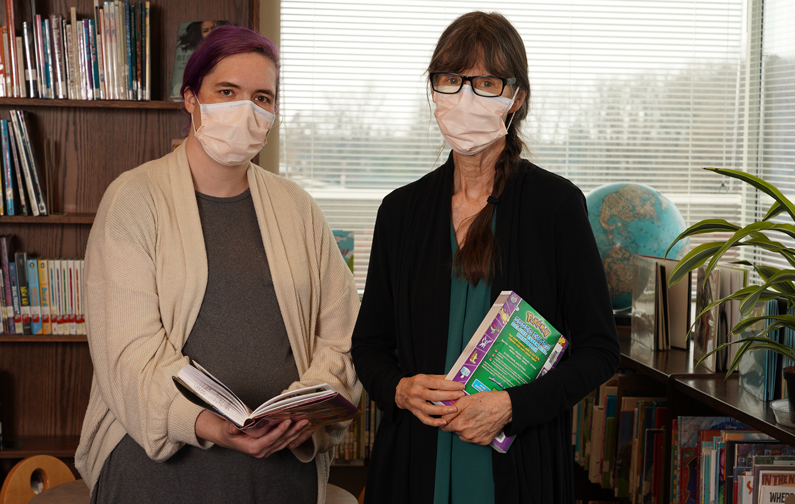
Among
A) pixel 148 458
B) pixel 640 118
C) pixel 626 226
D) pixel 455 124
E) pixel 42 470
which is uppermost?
pixel 640 118

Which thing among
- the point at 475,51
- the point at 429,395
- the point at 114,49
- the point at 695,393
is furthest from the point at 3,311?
the point at 695,393

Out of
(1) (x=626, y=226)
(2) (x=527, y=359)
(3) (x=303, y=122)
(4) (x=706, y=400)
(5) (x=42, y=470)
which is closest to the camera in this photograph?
(2) (x=527, y=359)

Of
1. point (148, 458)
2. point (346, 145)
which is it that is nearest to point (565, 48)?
point (346, 145)

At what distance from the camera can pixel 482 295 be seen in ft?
4.10

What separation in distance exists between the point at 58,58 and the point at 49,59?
4 centimetres

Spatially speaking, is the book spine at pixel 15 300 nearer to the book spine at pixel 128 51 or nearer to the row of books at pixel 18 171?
the row of books at pixel 18 171

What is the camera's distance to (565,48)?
325cm

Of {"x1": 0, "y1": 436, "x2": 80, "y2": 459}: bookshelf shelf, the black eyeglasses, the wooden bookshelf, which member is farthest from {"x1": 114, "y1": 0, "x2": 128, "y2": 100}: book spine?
the wooden bookshelf

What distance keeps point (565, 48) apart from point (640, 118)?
52 centimetres

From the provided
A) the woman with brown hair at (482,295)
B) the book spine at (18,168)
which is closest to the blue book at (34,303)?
the book spine at (18,168)

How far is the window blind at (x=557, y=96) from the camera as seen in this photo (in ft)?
10.4

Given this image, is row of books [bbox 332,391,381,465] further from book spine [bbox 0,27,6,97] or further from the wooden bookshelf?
book spine [bbox 0,27,6,97]

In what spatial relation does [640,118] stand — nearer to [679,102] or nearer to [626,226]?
[679,102]

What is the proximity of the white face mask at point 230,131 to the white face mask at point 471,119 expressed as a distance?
18.3 inches
